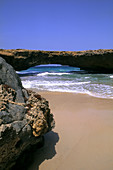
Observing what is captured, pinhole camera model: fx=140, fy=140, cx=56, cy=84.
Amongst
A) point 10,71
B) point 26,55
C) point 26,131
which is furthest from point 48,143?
point 26,55

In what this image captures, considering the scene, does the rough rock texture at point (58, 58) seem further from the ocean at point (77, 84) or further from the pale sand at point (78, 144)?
the pale sand at point (78, 144)

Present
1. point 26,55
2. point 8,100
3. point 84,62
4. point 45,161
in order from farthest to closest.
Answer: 1. point 84,62
2. point 26,55
3. point 45,161
4. point 8,100

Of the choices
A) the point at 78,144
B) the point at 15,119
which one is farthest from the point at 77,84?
the point at 15,119

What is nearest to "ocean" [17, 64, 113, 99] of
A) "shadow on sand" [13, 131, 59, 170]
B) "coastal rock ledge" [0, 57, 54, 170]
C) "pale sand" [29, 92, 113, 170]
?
"pale sand" [29, 92, 113, 170]

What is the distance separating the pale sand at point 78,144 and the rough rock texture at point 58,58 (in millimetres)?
17447

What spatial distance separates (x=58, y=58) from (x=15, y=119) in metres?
20.5

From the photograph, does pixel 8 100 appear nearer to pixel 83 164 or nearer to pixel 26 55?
pixel 83 164

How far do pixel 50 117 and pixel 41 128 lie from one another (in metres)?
0.55

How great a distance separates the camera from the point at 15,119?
6.05ft

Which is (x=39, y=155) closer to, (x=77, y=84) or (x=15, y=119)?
(x=15, y=119)

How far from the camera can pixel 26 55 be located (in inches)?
801

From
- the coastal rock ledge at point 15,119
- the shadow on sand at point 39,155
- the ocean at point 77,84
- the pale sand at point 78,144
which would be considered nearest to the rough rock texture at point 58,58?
the ocean at point 77,84

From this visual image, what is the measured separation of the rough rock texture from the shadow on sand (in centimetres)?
1810

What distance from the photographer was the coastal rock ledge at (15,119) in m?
1.66
